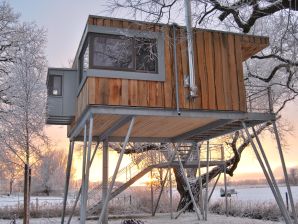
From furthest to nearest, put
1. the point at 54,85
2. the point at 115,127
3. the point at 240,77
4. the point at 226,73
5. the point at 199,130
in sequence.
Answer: the point at 199,130 → the point at 54,85 → the point at 115,127 → the point at 240,77 → the point at 226,73

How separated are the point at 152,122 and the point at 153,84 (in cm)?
184

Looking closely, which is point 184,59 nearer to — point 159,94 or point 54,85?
point 159,94

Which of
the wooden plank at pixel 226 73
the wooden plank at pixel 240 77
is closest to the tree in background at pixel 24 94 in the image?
the wooden plank at pixel 226 73

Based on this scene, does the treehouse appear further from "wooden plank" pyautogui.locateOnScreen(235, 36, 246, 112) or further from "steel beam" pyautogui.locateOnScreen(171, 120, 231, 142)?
"steel beam" pyautogui.locateOnScreen(171, 120, 231, 142)

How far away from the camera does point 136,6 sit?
9555 mm

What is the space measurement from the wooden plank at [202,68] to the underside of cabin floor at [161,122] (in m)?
0.38

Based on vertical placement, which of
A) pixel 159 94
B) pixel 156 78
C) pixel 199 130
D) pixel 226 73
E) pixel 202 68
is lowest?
pixel 199 130

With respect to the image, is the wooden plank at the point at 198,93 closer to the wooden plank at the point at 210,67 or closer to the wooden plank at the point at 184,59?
the wooden plank at the point at 184,59

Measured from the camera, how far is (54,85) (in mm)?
13844

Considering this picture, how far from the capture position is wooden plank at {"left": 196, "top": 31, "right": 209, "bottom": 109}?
11766 mm

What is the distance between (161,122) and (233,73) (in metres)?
2.82

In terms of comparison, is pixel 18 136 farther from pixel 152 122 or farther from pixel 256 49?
pixel 256 49

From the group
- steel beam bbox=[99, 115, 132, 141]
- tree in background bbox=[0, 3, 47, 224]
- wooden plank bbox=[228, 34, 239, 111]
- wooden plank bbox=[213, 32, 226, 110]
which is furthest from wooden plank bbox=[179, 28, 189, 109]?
tree in background bbox=[0, 3, 47, 224]

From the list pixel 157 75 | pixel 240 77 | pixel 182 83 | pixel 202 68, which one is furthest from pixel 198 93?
pixel 240 77
